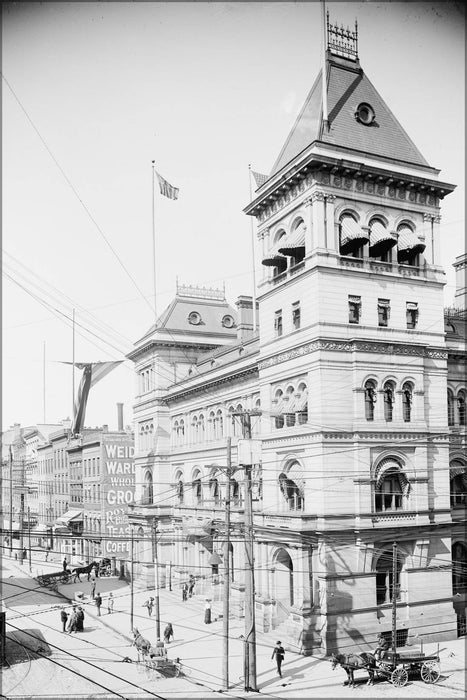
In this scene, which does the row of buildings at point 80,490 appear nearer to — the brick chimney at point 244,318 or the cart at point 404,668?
the brick chimney at point 244,318

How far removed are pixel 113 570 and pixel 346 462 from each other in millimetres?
33453

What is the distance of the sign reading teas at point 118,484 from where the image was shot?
200 ft

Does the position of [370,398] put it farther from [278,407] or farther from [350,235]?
[350,235]

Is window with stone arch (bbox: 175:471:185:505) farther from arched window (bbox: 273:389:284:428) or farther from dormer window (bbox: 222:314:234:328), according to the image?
arched window (bbox: 273:389:284:428)

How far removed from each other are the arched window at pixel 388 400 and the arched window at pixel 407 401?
691 millimetres

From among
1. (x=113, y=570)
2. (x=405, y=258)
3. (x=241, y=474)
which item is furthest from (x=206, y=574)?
(x=405, y=258)

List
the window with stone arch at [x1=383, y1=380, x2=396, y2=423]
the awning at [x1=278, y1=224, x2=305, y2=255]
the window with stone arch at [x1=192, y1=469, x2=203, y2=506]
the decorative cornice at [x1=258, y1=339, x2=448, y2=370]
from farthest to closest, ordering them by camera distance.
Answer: the window with stone arch at [x1=192, y1=469, x2=203, y2=506]
the awning at [x1=278, y1=224, x2=305, y2=255]
the window with stone arch at [x1=383, y1=380, x2=396, y2=423]
the decorative cornice at [x1=258, y1=339, x2=448, y2=370]

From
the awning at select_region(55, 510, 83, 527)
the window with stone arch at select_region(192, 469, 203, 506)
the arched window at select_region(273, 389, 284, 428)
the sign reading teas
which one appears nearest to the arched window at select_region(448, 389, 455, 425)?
the arched window at select_region(273, 389, 284, 428)

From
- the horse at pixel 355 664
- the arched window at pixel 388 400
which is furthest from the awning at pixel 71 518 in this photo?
the horse at pixel 355 664

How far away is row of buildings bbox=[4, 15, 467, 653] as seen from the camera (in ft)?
113

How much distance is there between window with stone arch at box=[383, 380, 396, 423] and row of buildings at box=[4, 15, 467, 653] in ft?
A: 0.25

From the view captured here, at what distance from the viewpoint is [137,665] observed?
3069 centimetres

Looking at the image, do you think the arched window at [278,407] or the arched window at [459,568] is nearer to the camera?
the arched window at [278,407]

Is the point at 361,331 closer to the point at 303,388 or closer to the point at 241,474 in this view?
the point at 303,388
